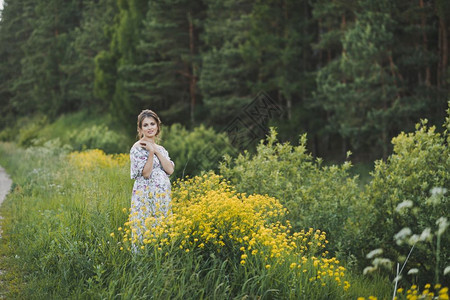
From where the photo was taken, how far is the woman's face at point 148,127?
194 inches

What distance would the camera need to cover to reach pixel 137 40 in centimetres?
2405

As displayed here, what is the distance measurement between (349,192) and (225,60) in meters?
14.5

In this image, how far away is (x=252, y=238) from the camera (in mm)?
4328

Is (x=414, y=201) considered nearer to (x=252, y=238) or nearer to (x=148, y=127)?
(x=252, y=238)

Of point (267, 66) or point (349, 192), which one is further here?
point (267, 66)

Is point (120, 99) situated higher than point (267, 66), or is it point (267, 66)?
point (267, 66)

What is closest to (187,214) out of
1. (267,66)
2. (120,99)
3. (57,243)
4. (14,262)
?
(57,243)

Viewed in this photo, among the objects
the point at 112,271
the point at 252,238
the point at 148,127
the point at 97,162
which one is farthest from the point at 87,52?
the point at 252,238

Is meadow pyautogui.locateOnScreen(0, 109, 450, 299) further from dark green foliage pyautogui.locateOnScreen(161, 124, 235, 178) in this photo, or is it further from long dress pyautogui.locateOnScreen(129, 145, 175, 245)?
dark green foliage pyautogui.locateOnScreen(161, 124, 235, 178)

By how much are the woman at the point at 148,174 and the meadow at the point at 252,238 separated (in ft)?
0.84

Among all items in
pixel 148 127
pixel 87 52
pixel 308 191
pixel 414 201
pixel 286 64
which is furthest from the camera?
pixel 87 52

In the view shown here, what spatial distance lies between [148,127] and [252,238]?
5.58 ft

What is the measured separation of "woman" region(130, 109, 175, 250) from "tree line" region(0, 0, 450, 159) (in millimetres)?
11033

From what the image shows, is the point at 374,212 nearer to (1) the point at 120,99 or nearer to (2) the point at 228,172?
(2) the point at 228,172
